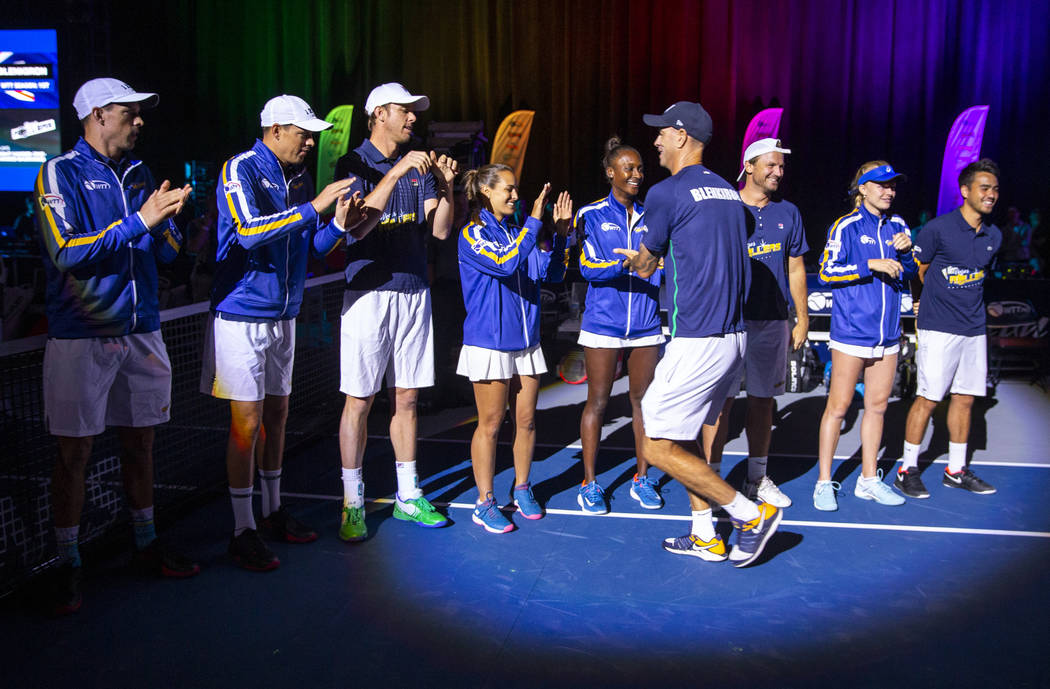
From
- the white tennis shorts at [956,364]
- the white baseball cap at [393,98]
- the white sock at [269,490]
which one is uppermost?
the white baseball cap at [393,98]

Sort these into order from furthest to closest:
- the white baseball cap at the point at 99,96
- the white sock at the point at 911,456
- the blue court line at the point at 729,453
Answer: the blue court line at the point at 729,453, the white sock at the point at 911,456, the white baseball cap at the point at 99,96

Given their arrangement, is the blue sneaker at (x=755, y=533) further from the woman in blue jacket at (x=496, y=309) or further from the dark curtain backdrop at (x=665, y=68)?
the dark curtain backdrop at (x=665, y=68)

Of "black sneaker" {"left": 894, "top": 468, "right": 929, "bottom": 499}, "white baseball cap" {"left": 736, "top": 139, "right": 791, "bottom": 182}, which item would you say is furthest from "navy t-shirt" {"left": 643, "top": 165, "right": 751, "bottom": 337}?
"black sneaker" {"left": 894, "top": 468, "right": 929, "bottom": 499}

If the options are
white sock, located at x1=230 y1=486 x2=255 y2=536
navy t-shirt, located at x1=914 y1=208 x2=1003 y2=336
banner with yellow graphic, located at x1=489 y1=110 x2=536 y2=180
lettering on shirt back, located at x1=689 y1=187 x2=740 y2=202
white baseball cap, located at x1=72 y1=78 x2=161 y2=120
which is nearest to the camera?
white baseball cap, located at x1=72 y1=78 x2=161 y2=120

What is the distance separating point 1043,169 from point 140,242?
13373mm

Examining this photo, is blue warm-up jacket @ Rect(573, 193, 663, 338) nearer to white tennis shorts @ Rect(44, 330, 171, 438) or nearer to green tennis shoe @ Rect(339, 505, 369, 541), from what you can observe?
green tennis shoe @ Rect(339, 505, 369, 541)

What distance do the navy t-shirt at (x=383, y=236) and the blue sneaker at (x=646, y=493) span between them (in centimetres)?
164

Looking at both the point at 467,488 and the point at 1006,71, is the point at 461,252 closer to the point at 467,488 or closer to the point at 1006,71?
the point at 467,488

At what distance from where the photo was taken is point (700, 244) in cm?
326

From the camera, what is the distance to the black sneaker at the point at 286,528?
148 inches

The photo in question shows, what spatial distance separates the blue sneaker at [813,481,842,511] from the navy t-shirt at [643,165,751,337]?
141cm

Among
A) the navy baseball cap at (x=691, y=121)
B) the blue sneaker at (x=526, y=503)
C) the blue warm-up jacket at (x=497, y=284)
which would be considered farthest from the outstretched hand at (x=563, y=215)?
the blue sneaker at (x=526, y=503)

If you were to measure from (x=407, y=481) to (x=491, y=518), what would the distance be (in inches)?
18.2

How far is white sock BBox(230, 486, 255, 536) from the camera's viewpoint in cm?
349
